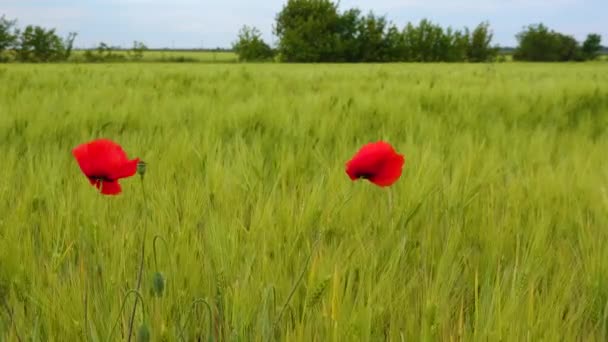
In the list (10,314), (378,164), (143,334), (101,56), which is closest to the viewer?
(143,334)

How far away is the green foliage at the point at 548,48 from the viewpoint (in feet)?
140

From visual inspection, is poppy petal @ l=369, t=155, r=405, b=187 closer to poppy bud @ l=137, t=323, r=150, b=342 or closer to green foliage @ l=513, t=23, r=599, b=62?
poppy bud @ l=137, t=323, r=150, b=342

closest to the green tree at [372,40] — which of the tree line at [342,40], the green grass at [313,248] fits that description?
the tree line at [342,40]

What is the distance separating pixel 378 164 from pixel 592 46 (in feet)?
167

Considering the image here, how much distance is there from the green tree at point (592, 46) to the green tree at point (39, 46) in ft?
130

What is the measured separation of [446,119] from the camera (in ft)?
7.44

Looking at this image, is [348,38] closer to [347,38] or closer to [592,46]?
[347,38]

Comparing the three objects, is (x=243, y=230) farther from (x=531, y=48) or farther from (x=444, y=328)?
(x=531, y=48)

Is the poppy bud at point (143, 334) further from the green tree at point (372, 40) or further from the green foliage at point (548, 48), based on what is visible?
the green foliage at point (548, 48)

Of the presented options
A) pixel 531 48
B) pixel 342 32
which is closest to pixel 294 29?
pixel 342 32

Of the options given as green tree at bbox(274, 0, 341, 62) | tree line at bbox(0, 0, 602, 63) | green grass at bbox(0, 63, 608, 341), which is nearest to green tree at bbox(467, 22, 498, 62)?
tree line at bbox(0, 0, 602, 63)

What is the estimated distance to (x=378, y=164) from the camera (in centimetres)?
76

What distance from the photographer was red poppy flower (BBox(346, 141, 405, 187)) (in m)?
0.75

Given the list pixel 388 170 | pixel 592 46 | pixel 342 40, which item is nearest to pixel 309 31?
pixel 342 40
